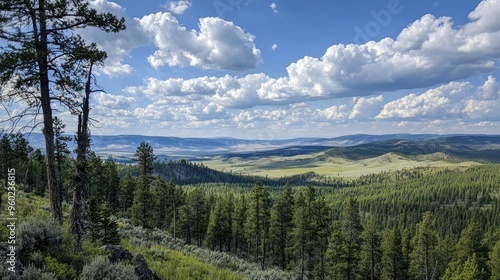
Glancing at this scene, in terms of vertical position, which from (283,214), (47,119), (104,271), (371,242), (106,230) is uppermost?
(47,119)

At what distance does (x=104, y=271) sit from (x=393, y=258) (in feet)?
196

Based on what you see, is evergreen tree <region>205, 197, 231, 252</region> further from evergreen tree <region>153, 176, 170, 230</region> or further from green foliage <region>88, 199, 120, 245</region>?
green foliage <region>88, 199, 120, 245</region>

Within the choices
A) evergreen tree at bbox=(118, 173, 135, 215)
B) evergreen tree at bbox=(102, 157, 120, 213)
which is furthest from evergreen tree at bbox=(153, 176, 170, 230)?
evergreen tree at bbox=(102, 157, 120, 213)

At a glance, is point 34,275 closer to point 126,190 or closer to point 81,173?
point 81,173

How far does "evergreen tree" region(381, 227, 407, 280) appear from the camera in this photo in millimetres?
55000

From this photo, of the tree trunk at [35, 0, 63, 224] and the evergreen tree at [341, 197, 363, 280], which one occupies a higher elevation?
the tree trunk at [35, 0, 63, 224]

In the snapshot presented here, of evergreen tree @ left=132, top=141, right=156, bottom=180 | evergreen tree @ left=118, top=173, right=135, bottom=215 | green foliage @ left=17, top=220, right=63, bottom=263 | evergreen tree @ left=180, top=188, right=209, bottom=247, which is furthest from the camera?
evergreen tree @ left=118, top=173, right=135, bottom=215

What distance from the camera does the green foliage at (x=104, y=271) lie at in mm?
7504

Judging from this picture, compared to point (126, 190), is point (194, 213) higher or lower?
lower

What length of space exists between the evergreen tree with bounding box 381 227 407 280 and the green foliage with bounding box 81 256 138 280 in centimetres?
5752

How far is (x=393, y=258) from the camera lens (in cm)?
5538

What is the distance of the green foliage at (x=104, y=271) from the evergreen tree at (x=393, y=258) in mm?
57521

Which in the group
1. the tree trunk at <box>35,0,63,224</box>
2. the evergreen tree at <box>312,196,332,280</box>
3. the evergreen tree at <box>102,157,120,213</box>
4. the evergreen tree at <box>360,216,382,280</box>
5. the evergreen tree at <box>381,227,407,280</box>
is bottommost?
the evergreen tree at <box>381,227,407,280</box>

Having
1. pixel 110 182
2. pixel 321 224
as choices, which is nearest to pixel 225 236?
pixel 321 224
